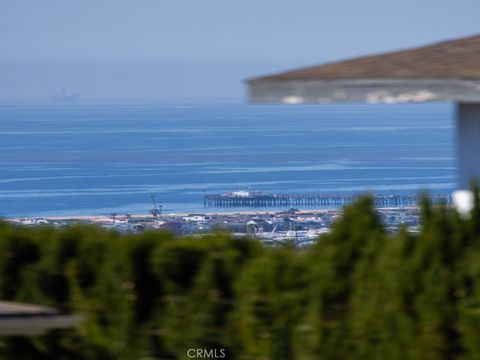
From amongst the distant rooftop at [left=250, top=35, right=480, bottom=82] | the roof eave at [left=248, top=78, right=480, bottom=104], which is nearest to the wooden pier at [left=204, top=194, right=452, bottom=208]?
the distant rooftop at [left=250, top=35, right=480, bottom=82]

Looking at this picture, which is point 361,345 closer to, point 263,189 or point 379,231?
point 379,231

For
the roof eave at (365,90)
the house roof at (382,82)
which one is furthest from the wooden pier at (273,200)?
the roof eave at (365,90)

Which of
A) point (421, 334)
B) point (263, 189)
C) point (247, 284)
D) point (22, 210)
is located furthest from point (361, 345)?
point (263, 189)

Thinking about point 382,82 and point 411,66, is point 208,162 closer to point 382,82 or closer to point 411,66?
point 411,66

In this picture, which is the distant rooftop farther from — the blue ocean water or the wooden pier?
the wooden pier

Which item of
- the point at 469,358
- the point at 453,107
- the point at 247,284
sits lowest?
the point at 469,358
